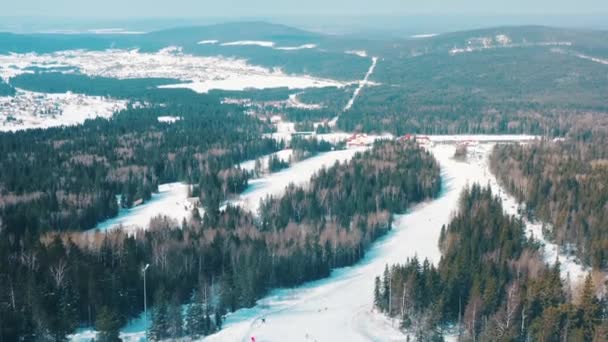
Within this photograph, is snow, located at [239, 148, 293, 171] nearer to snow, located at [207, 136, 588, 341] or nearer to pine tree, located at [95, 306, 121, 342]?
snow, located at [207, 136, 588, 341]

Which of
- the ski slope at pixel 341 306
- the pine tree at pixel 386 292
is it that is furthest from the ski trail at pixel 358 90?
the pine tree at pixel 386 292

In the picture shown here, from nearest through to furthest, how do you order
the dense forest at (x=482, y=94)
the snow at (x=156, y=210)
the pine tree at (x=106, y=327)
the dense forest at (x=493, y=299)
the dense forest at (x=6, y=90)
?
the pine tree at (x=106, y=327) → the dense forest at (x=493, y=299) → the snow at (x=156, y=210) → the dense forest at (x=482, y=94) → the dense forest at (x=6, y=90)

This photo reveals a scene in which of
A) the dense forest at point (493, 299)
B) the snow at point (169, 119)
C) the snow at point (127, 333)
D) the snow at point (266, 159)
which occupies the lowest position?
the snow at point (266, 159)

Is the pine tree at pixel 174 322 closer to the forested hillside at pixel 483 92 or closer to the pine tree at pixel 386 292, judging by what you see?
the pine tree at pixel 386 292

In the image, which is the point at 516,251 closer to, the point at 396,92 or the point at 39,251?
the point at 39,251

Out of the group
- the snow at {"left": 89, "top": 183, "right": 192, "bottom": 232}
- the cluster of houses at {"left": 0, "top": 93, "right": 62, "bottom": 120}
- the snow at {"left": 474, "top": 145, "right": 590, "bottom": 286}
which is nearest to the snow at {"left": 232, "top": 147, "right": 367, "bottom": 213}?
the snow at {"left": 89, "top": 183, "right": 192, "bottom": 232}

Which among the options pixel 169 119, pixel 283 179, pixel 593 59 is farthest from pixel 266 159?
pixel 593 59
